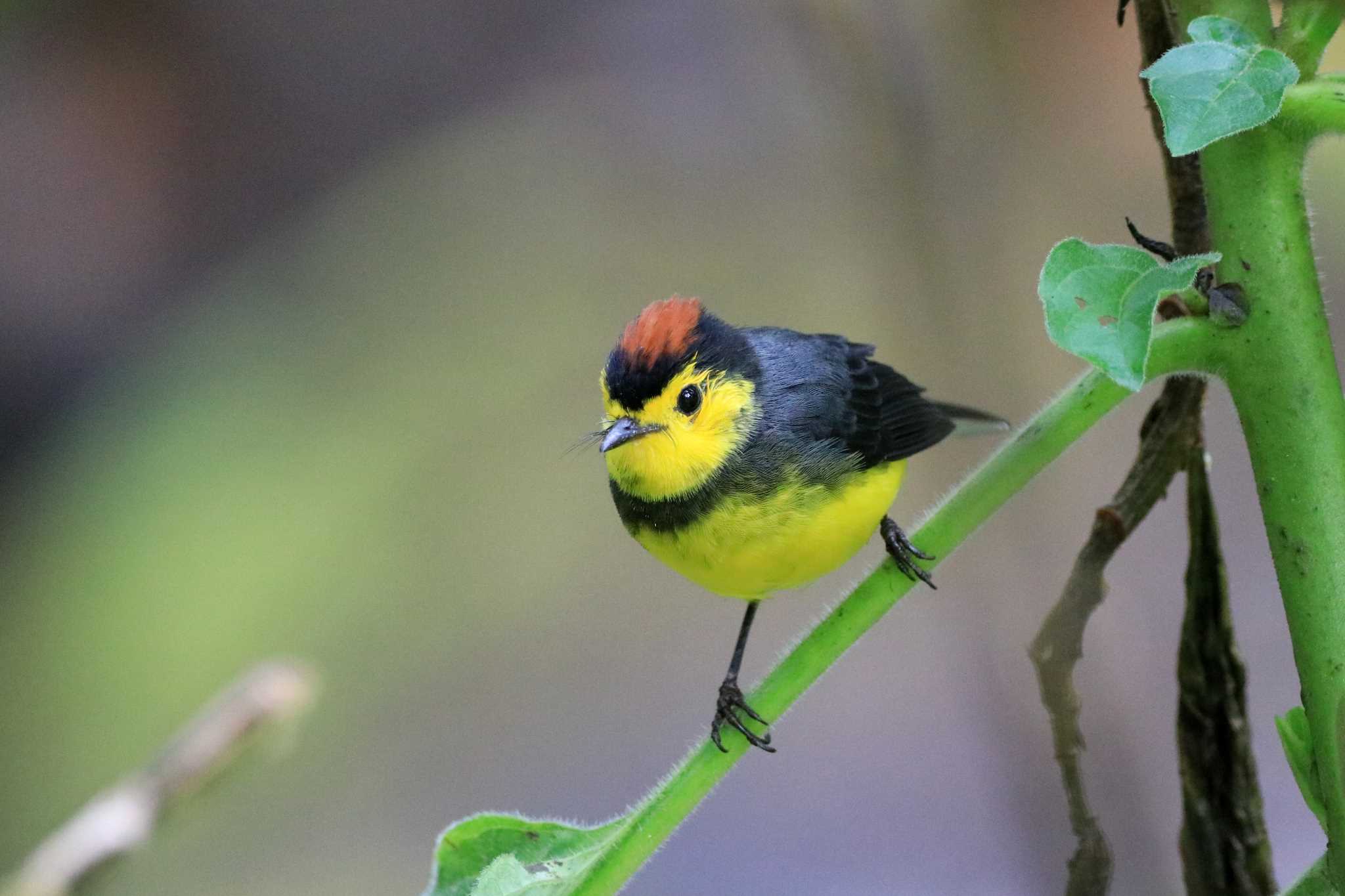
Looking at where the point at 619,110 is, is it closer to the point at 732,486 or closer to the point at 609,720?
the point at 609,720

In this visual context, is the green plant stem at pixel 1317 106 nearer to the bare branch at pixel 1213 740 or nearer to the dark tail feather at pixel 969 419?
the bare branch at pixel 1213 740

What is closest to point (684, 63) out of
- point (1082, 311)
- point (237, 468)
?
point (237, 468)

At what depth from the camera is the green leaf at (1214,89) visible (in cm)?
61

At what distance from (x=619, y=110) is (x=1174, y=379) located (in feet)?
7.58

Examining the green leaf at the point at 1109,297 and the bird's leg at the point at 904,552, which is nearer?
the green leaf at the point at 1109,297

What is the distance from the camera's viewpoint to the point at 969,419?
151 centimetres

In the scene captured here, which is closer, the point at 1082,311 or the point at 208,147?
the point at 1082,311

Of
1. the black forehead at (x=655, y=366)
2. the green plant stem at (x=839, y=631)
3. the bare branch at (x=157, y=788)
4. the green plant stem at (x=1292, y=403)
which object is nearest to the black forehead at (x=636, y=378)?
the black forehead at (x=655, y=366)

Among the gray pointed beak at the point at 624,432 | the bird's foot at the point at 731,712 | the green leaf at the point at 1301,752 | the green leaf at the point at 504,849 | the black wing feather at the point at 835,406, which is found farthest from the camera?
the black wing feather at the point at 835,406

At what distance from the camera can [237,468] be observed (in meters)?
3.01

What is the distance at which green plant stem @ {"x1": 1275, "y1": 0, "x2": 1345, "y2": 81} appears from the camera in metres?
0.71

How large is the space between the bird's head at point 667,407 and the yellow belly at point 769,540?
0.17ft

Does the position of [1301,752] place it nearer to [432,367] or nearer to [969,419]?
[969,419]

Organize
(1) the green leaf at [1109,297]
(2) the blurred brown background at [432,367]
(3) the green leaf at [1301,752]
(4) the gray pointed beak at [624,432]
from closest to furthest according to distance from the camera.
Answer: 1. (1) the green leaf at [1109,297]
2. (3) the green leaf at [1301,752]
3. (4) the gray pointed beak at [624,432]
4. (2) the blurred brown background at [432,367]
